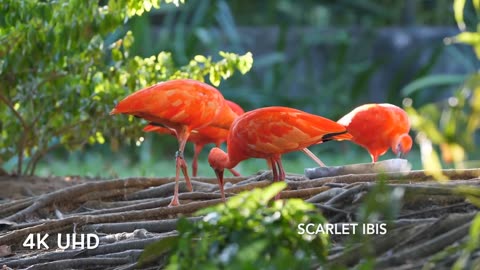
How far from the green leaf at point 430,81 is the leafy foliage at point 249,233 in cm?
777

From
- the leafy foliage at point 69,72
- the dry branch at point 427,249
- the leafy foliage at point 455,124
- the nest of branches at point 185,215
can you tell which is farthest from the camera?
the leafy foliage at point 69,72

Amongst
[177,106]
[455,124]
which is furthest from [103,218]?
[455,124]

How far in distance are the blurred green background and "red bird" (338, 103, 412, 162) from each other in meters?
4.55

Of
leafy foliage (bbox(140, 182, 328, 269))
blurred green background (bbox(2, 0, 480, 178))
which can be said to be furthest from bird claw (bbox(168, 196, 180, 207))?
blurred green background (bbox(2, 0, 480, 178))

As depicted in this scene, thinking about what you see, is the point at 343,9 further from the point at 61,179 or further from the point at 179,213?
the point at 179,213

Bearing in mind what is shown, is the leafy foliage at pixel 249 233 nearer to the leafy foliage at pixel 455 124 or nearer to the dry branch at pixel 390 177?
the leafy foliage at pixel 455 124

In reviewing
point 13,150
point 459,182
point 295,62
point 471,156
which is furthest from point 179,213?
point 295,62

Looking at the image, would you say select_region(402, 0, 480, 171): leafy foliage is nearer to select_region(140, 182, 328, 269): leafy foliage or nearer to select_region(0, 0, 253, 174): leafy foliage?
select_region(140, 182, 328, 269): leafy foliage

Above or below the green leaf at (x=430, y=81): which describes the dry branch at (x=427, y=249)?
below

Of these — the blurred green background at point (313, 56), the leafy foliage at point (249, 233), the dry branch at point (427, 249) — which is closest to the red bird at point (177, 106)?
the dry branch at point (427, 249)

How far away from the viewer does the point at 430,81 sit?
11414 millimetres

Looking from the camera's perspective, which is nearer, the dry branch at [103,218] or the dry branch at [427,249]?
the dry branch at [427,249]

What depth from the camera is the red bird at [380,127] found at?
6.15 meters

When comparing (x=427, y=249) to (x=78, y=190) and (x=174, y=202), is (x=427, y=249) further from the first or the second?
(x=78, y=190)
